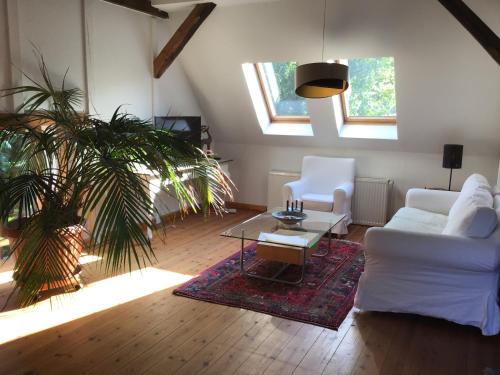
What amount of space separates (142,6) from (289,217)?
279cm

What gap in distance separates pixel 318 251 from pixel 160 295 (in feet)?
5.76

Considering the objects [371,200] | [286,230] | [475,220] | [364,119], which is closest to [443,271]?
[475,220]

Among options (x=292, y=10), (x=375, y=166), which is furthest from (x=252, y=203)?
(x=292, y=10)

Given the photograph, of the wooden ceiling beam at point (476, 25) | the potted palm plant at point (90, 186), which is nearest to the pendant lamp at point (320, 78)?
the potted palm plant at point (90, 186)

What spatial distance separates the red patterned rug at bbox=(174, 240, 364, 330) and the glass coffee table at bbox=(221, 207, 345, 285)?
0.31 feet

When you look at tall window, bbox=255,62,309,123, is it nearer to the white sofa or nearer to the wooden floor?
the white sofa

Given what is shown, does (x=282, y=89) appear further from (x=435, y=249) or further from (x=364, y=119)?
(x=435, y=249)

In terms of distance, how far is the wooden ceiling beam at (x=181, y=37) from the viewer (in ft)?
15.9

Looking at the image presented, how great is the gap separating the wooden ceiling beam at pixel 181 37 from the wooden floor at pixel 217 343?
294cm

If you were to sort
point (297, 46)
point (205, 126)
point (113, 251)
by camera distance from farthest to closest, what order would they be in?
1. point (205, 126)
2. point (297, 46)
3. point (113, 251)

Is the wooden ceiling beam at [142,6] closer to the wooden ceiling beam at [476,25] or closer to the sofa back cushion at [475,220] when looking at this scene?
the wooden ceiling beam at [476,25]

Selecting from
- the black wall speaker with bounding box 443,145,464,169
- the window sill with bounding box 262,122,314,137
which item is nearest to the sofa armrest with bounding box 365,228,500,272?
the black wall speaker with bounding box 443,145,464,169

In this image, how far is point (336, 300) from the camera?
3.32 m

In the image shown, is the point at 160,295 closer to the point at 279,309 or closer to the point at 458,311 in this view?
the point at 279,309
